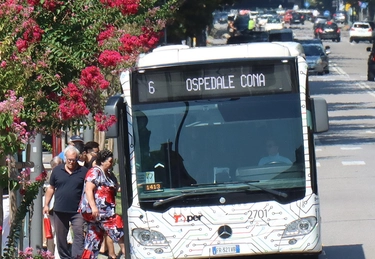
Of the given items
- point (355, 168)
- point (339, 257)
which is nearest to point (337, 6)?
point (355, 168)

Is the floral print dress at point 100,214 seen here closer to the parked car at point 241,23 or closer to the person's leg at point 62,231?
the person's leg at point 62,231

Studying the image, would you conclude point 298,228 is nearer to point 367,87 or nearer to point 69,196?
point 69,196

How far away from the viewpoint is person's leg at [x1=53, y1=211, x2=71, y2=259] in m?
11.3

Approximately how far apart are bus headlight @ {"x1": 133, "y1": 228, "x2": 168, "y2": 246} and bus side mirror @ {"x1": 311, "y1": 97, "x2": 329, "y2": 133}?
1.87m

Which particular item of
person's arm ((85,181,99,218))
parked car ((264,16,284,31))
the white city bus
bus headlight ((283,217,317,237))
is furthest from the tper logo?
parked car ((264,16,284,31))

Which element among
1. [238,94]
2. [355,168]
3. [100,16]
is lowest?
[355,168]

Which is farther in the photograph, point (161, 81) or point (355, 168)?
point (355, 168)

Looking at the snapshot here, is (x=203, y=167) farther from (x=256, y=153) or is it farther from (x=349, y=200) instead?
(x=349, y=200)

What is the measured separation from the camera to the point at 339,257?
11875 mm

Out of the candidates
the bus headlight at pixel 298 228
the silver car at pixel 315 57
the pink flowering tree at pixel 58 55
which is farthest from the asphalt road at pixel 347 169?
the pink flowering tree at pixel 58 55

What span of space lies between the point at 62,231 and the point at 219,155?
9.19 feet

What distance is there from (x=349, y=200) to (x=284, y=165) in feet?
24.4

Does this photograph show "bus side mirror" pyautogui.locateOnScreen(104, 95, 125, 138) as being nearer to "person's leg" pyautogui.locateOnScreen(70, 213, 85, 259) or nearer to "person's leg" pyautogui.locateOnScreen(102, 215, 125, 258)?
"person's leg" pyautogui.locateOnScreen(102, 215, 125, 258)

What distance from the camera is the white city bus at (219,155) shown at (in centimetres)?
934
